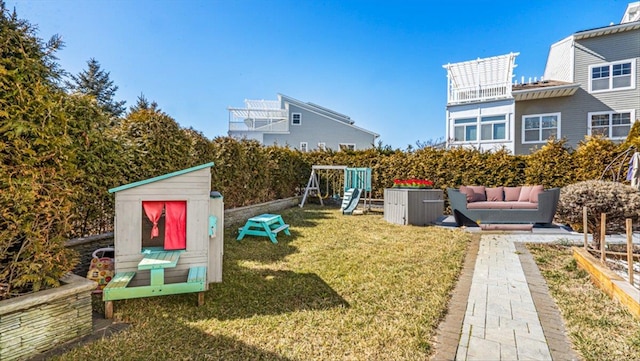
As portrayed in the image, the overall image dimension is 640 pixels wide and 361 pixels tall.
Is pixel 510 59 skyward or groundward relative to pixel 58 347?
skyward

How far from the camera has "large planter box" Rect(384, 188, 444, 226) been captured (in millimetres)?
8445

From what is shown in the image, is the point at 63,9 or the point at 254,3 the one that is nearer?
the point at 63,9

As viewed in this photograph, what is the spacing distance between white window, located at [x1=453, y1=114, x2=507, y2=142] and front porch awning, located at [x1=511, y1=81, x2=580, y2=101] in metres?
1.38

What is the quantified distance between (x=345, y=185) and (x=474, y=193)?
4607 millimetres

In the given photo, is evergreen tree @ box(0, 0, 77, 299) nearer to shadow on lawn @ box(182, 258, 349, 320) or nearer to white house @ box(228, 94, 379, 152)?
shadow on lawn @ box(182, 258, 349, 320)

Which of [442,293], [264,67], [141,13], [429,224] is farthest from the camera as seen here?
[264,67]

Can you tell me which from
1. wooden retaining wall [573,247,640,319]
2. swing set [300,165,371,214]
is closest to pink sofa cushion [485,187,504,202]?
swing set [300,165,371,214]

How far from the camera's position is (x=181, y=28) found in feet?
29.8

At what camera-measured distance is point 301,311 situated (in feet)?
9.91

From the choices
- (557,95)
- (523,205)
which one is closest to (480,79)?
(557,95)

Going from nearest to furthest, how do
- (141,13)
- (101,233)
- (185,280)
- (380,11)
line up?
(185,280) → (101,233) → (141,13) → (380,11)

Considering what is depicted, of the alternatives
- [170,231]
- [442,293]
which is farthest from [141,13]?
[442,293]

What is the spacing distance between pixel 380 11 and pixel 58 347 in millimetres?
13707

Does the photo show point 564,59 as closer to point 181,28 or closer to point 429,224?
point 429,224
